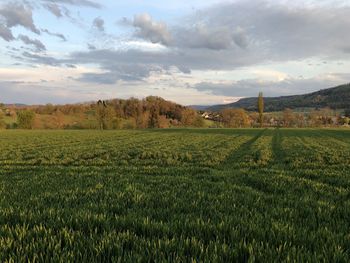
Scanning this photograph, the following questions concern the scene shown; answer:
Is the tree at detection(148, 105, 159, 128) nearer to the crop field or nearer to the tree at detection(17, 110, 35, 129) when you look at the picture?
the tree at detection(17, 110, 35, 129)

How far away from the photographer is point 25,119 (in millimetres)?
131125

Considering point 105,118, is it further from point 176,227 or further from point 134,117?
point 176,227

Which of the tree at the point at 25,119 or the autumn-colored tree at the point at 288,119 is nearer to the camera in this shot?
the tree at the point at 25,119

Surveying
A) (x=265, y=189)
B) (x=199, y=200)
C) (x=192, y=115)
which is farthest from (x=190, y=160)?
(x=192, y=115)

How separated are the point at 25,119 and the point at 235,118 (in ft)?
354

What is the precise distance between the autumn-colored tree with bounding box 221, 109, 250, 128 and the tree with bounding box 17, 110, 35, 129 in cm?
9996

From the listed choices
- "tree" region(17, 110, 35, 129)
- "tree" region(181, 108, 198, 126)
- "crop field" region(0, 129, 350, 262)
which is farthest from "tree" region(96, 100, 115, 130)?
"crop field" region(0, 129, 350, 262)

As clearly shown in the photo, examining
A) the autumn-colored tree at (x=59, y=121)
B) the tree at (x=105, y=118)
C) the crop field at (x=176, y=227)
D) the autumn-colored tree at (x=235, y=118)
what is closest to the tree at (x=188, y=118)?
the autumn-colored tree at (x=235, y=118)

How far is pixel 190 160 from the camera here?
25.0 meters

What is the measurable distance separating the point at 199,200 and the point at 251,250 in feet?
13.5

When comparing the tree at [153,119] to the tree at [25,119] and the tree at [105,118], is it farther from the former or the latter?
the tree at [25,119]

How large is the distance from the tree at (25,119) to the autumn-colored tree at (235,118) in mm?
99962

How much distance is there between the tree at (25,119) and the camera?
131m

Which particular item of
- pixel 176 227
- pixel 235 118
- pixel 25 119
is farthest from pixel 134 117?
pixel 176 227
